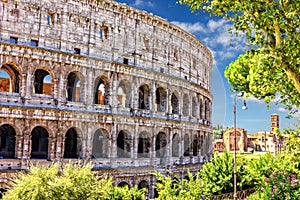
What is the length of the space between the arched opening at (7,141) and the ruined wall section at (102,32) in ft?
18.1

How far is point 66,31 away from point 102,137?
6715mm

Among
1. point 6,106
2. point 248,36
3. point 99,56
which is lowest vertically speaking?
point 6,106

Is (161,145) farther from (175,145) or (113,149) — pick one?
(113,149)

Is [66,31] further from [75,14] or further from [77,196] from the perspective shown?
[77,196]

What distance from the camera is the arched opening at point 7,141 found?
19.2 metres

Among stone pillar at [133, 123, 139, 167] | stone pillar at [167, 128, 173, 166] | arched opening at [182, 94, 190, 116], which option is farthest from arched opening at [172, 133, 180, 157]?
stone pillar at [133, 123, 139, 167]

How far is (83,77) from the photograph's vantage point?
1930 cm

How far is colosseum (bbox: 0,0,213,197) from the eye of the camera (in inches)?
687

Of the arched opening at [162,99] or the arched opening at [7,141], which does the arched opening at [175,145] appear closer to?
the arched opening at [162,99]

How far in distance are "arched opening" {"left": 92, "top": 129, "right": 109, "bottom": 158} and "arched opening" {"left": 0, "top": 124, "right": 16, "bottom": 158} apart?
Result: 467 cm

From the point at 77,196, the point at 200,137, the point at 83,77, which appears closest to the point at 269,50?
the point at 77,196

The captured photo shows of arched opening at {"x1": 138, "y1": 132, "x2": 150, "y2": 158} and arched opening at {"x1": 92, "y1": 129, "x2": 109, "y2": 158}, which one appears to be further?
arched opening at {"x1": 138, "y1": 132, "x2": 150, "y2": 158}

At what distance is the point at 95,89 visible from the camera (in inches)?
826

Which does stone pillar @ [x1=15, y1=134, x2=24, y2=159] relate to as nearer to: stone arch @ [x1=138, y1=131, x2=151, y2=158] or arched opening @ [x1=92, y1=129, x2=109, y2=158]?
arched opening @ [x1=92, y1=129, x2=109, y2=158]
